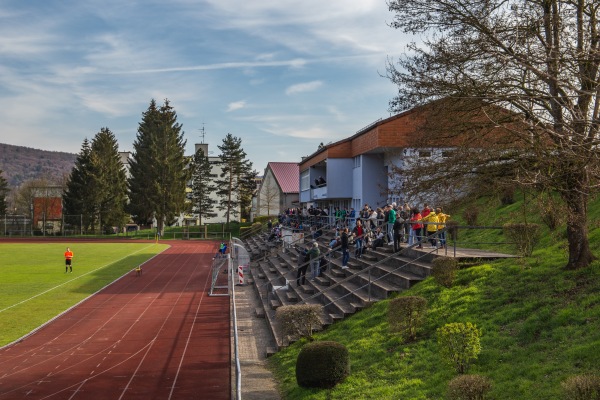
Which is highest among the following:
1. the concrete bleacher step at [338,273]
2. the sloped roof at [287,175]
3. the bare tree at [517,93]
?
the sloped roof at [287,175]

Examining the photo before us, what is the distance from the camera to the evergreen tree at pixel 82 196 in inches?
3391

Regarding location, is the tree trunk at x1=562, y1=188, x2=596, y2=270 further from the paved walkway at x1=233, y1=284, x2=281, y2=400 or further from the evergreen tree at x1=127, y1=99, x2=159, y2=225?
the evergreen tree at x1=127, y1=99, x2=159, y2=225

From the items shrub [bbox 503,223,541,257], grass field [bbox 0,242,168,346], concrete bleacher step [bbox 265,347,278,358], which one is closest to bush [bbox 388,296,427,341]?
shrub [bbox 503,223,541,257]

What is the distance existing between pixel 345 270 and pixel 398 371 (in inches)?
424

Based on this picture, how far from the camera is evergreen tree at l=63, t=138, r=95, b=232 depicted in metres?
86.1

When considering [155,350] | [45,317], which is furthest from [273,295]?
[45,317]

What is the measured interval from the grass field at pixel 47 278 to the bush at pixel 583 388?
57.4ft

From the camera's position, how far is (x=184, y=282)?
120ft

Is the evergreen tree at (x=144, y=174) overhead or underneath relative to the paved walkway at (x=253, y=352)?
overhead

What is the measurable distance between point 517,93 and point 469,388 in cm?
590

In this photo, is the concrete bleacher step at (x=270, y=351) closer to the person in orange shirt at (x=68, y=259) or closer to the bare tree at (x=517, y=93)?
the bare tree at (x=517, y=93)

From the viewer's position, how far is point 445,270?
15.9m

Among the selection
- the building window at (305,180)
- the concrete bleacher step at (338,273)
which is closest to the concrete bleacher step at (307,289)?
the concrete bleacher step at (338,273)

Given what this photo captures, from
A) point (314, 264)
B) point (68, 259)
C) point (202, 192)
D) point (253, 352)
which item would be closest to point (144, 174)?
point (202, 192)
